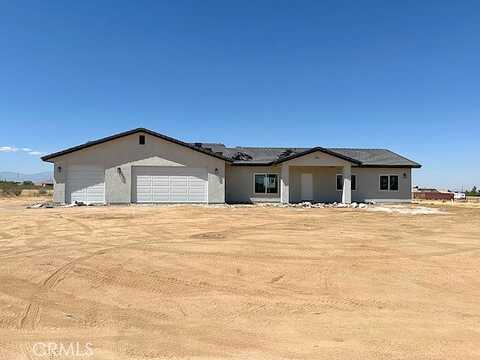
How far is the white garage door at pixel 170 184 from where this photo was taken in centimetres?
2500

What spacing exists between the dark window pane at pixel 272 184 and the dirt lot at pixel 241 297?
17.3m

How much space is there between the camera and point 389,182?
2920cm

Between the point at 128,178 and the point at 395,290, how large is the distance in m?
21.1

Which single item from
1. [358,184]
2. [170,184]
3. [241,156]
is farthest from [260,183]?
[358,184]

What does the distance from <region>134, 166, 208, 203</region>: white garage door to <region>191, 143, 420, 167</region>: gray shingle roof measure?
3.52m

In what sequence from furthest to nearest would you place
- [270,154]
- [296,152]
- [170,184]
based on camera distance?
1. [296,152]
2. [270,154]
3. [170,184]

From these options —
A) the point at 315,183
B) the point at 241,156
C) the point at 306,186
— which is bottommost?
the point at 306,186

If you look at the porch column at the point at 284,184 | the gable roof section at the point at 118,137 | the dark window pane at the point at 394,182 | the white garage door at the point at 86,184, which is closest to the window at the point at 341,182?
the dark window pane at the point at 394,182

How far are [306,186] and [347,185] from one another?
10.3 ft

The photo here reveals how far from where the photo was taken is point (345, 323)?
15.6 ft

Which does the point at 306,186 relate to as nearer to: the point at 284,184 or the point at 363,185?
the point at 284,184

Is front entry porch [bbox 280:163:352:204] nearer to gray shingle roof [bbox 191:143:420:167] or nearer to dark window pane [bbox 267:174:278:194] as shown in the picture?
dark window pane [bbox 267:174:278:194]

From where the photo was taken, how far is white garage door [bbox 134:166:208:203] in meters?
25.0

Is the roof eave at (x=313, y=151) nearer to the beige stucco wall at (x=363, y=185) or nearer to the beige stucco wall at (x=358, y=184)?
the beige stucco wall at (x=358, y=184)
